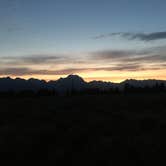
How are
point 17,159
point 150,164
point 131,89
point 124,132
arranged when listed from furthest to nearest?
point 131,89
point 124,132
point 17,159
point 150,164

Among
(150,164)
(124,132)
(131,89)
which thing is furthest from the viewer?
(131,89)

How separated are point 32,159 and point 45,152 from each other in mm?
849

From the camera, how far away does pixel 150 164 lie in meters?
12.4

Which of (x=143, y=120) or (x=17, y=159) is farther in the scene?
(x=143, y=120)

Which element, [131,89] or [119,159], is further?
[131,89]

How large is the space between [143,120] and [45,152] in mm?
9223

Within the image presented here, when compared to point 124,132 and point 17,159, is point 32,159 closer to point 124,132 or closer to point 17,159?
point 17,159

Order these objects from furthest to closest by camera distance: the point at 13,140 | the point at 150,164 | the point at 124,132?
the point at 124,132 < the point at 13,140 < the point at 150,164

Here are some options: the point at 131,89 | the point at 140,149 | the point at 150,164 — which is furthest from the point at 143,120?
the point at 131,89

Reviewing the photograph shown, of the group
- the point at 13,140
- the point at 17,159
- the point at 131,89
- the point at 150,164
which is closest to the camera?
the point at 150,164

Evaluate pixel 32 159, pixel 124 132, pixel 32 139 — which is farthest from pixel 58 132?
pixel 32 159

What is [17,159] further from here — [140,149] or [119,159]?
[140,149]

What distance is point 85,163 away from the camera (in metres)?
12.8

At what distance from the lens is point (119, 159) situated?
516 inches
